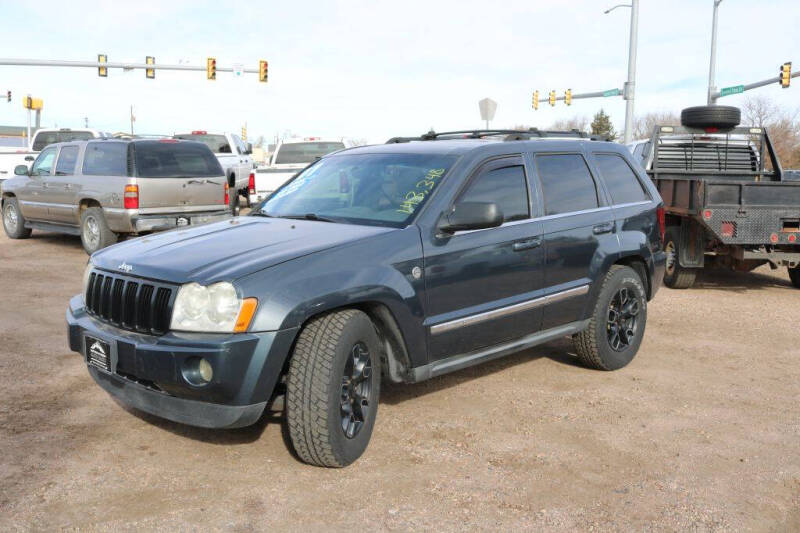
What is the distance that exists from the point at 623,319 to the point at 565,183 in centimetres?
128

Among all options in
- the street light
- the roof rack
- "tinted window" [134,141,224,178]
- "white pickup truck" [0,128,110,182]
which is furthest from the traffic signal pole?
the roof rack

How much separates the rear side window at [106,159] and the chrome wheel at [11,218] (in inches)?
120

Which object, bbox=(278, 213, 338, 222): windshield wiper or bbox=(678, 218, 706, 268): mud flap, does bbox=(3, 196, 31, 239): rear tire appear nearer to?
bbox=(278, 213, 338, 222): windshield wiper

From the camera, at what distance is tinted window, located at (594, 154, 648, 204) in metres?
6.05

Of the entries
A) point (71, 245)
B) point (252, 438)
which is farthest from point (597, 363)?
point (71, 245)

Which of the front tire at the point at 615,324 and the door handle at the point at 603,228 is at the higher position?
the door handle at the point at 603,228

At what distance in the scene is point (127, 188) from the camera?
10953 mm

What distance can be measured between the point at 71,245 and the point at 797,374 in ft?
38.2

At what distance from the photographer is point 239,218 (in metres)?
5.21

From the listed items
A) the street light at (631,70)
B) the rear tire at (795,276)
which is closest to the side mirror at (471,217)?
the rear tire at (795,276)

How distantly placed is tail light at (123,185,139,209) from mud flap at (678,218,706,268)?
736 centimetres

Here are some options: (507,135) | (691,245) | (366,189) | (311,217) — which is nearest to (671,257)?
(691,245)

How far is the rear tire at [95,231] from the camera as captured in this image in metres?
11.4

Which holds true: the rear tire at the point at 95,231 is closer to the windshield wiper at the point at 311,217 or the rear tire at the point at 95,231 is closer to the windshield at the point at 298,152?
the windshield at the point at 298,152
